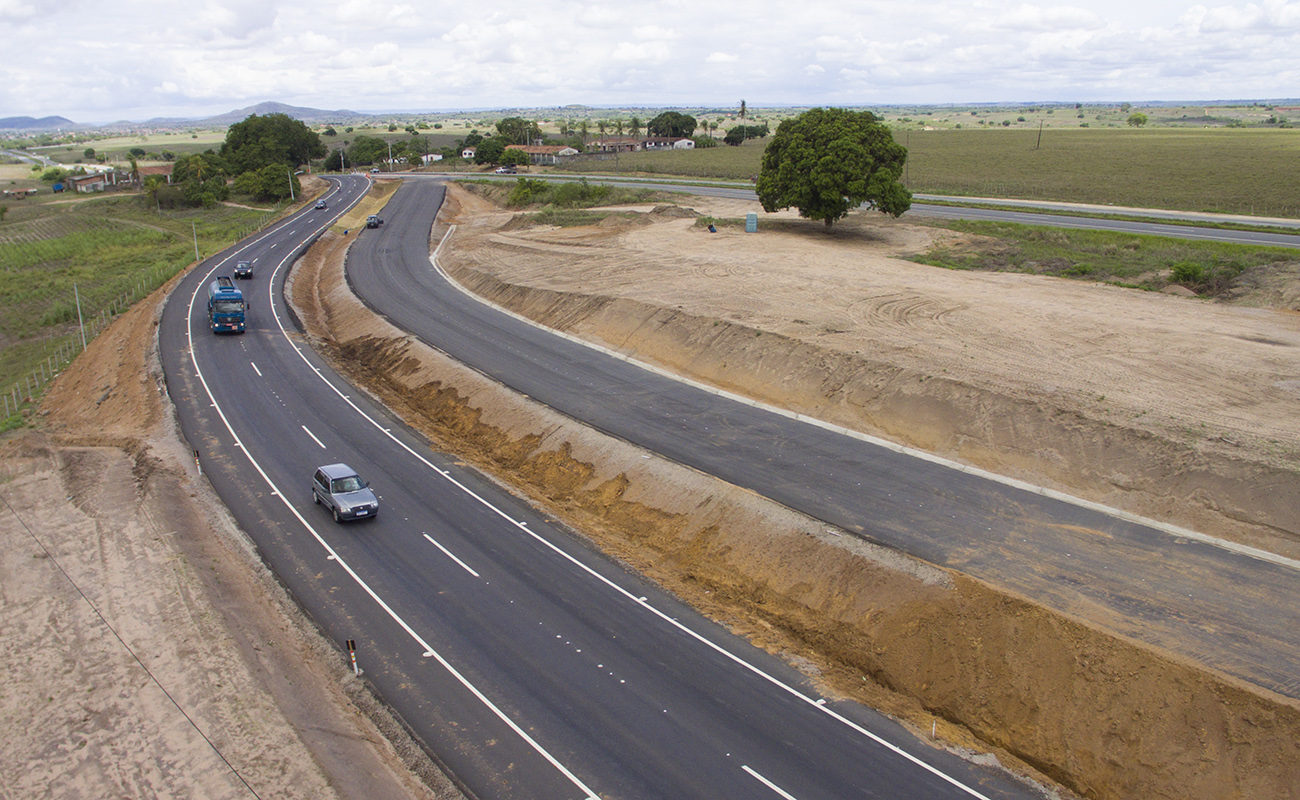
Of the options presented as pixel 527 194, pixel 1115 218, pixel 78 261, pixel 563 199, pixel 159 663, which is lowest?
pixel 159 663

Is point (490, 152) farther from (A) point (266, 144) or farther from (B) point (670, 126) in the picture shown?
(B) point (670, 126)

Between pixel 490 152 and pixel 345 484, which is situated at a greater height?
pixel 490 152

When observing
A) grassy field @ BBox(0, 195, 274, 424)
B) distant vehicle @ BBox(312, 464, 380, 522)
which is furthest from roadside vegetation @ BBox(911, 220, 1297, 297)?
grassy field @ BBox(0, 195, 274, 424)

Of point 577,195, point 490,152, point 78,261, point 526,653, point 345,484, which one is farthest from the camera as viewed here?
point 490,152

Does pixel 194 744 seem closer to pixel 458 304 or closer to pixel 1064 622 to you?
pixel 1064 622

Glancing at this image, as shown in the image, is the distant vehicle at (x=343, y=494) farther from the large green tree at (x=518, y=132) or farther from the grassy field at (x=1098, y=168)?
the large green tree at (x=518, y=132)

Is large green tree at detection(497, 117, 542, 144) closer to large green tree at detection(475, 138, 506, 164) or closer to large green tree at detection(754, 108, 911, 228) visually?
large green tree at detection(475, 138, 506, 164)

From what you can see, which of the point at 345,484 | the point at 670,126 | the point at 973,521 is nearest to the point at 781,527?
the point at 973,521
